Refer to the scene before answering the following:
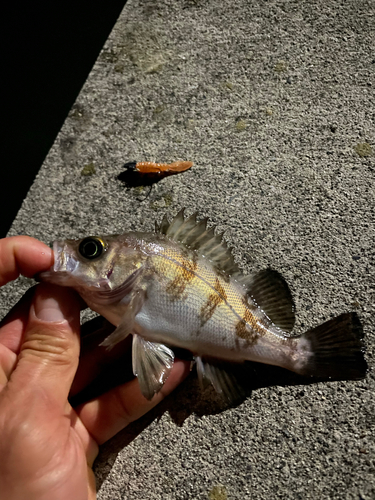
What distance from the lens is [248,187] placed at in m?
2.33

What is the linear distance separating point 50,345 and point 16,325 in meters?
0.33

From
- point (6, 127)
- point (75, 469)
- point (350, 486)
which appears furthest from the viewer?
point (6, 127)

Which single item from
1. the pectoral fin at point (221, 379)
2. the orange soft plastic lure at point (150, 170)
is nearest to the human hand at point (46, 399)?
the pectoral fin at point (221, 379)

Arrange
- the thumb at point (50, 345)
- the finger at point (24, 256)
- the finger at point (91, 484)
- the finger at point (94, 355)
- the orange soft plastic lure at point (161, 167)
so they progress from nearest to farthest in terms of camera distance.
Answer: the thumb at point (50, 345) → the finger at point (24, 256) → the finger at point (91, 484) → the finger at point (94, 355) → the orange soft plastic lure at point (161, 167)

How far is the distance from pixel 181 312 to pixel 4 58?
3158mm

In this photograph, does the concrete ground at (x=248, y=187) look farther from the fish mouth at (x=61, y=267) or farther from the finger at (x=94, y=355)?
the fish mouth at (x=61, y=267)

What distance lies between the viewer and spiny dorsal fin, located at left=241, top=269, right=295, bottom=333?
1.89 metres

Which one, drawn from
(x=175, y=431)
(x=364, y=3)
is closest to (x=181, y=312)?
(x=175, y=431)

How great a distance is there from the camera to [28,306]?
1.91 metres

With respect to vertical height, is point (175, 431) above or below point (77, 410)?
below

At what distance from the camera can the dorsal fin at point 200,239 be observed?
1866 mm

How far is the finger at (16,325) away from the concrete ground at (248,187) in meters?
0.49

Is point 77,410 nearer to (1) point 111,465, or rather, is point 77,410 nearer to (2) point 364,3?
(1) point 111,465

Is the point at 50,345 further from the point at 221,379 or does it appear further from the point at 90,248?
the point at 221,379
